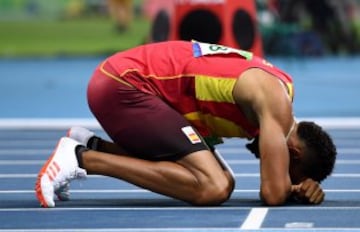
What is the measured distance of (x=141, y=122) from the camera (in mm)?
7301

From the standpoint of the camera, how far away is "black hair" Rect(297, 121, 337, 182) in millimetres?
7105

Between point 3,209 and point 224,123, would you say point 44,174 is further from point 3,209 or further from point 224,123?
point 224,123

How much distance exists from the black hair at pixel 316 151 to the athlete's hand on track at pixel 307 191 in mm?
63

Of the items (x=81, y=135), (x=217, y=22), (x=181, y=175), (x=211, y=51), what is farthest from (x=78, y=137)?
(x=217, y=22)

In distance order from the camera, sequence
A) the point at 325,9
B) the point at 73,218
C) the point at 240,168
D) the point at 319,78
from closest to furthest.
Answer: the point at 73,218 → the point at 240,168 → the point at 319,78 → the point at 325,9

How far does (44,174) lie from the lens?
23.8 feet

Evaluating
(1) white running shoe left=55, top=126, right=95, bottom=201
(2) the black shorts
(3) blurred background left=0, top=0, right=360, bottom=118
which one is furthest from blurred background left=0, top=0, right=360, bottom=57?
(2) the black shorts

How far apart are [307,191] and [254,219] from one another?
1.85 ft

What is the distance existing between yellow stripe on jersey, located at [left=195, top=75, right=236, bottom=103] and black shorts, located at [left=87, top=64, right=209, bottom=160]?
0.19 metres

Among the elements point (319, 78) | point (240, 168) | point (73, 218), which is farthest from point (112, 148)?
point (319, 78)

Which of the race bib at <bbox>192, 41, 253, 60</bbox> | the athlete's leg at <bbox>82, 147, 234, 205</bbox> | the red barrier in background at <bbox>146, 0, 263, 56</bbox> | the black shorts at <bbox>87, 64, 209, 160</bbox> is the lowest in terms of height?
the red barrier in background at <bbox>146, 0, 263, 56</bbox>

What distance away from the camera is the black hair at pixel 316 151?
7.11 metres

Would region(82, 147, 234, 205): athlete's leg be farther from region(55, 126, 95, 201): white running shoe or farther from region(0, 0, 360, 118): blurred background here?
region(0, 0, 360, 118): blurred background

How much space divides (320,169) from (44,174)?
1.44 meters
